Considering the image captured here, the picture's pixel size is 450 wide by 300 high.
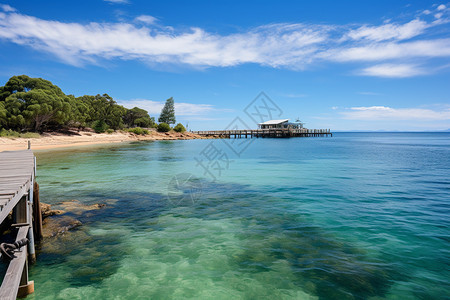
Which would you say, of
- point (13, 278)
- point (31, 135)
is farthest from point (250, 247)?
point (31, 135)

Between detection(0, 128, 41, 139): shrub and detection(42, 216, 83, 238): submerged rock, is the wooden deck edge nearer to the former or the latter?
detection(42, 216, 83, 238): submerged rock

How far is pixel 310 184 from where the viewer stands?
52.0 ft

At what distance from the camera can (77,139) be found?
2168 inches

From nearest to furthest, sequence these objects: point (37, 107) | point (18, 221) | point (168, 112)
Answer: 1. point (18, 221)
2. point (37, 107)
3. point (168, 112)

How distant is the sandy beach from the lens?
35.6m

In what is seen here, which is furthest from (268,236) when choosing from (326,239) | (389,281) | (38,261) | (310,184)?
(310,184)

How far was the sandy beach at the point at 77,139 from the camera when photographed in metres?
35.6

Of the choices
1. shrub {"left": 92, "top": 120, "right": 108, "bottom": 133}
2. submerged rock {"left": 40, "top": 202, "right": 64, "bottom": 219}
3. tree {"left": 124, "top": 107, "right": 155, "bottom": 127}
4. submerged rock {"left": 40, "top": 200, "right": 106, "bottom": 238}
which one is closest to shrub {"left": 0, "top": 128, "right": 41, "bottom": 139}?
shrub {"left": 92, "top": 120, "right": 108, "bottom": 133}

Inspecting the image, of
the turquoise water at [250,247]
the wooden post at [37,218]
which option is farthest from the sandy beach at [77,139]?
the turquoise water at [250,247]

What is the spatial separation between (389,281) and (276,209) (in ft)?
17.2

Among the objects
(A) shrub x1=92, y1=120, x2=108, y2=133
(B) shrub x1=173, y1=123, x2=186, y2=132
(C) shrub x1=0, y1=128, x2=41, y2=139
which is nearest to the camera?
(C) shrub x1=0, y1=128, x2=41, y2=139

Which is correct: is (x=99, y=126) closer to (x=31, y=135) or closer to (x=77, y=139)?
(x=77, y=139)

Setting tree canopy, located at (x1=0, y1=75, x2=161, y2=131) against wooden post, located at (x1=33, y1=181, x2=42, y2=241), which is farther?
tree canopy, located at (x1=0, y1=75, x2=161, y2=131)

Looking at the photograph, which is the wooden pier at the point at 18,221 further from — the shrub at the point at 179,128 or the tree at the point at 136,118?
the shrub at the point at 179,128
